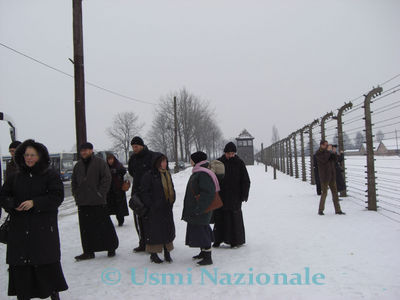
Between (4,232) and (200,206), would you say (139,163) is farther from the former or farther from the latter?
(4,232)

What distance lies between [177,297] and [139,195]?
1704 millimetres

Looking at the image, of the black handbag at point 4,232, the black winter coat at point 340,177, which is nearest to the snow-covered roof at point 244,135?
the black winter coat at point 340,177

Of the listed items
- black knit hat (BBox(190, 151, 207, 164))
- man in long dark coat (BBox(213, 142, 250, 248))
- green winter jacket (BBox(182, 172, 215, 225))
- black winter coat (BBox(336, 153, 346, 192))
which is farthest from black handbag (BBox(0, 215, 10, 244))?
black winter coat (BBox(336, 153, 346, 192))

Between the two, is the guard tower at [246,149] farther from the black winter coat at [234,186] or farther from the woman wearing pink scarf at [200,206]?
the woman wearing pink scarf at [200,206]

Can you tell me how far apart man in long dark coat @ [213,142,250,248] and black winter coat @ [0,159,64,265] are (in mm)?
2849

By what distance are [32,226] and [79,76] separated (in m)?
5.35

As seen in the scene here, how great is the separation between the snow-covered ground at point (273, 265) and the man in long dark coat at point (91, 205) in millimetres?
242

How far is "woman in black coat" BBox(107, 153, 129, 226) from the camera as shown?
25.3 ft

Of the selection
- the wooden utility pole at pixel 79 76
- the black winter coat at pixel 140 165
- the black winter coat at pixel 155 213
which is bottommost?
the black winter coat at pixel 155 213

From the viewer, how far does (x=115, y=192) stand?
775 cm

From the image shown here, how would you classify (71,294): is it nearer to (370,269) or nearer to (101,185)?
(101,185)

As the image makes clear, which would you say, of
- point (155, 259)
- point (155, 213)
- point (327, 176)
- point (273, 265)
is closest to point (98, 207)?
point (155, 213)

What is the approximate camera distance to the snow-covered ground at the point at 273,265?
378 centimetres

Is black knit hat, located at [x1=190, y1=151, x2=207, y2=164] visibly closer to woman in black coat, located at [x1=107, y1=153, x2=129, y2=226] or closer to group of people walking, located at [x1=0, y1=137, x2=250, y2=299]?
group of people walking, located at [x1=0, y1=137, x2=250, y2=299]
